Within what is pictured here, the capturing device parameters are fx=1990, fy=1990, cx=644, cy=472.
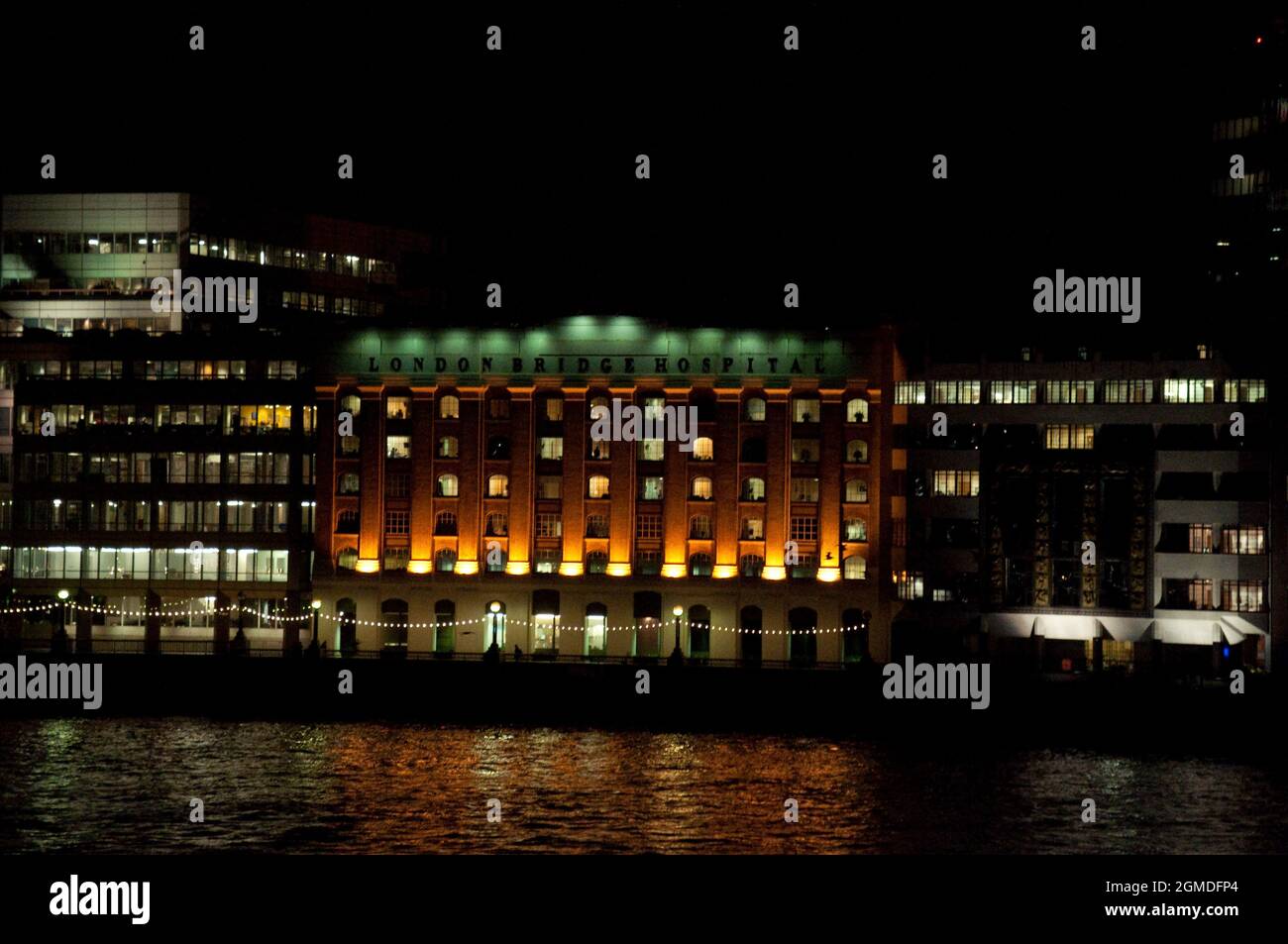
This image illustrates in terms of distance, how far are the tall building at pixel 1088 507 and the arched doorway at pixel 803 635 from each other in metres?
3.84

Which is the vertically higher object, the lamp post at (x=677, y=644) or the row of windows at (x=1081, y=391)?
the row of windows at (x=1081, y=391)

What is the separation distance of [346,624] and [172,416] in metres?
14.7

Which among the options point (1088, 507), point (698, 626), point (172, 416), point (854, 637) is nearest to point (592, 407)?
point (698, 626)

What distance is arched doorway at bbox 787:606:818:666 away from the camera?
94.1m

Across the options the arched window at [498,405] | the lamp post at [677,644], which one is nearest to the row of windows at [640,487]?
the arched window at [498,405]

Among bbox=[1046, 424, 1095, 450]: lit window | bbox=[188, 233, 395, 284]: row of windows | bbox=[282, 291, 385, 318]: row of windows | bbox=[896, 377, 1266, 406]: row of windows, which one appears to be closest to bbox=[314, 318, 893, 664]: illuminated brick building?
bbox=[896, 377, 1266, 406]: row of windows

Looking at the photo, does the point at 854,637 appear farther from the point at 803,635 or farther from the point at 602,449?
the point at 602,449

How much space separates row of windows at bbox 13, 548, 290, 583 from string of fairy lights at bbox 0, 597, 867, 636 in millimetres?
1568

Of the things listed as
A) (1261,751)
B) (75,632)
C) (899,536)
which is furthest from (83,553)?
(1261,751)

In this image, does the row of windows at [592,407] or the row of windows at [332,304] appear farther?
the row of windows at [332,304]

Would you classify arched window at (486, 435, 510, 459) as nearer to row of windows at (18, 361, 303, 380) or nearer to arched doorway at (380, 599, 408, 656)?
arched doorway at (380, 599, 408, 656)

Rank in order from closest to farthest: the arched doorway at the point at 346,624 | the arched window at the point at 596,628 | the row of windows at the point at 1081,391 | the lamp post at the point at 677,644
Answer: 1. the lamp post at the point at 677,644
2. the row of windows at the point at 1081,391
3. the arched window at the point at 596,628
4. the arched doorway at the point at 346,624

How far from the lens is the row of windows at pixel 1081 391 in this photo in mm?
90688

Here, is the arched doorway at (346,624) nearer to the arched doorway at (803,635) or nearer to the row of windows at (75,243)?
the arched doorway at (803,635)
